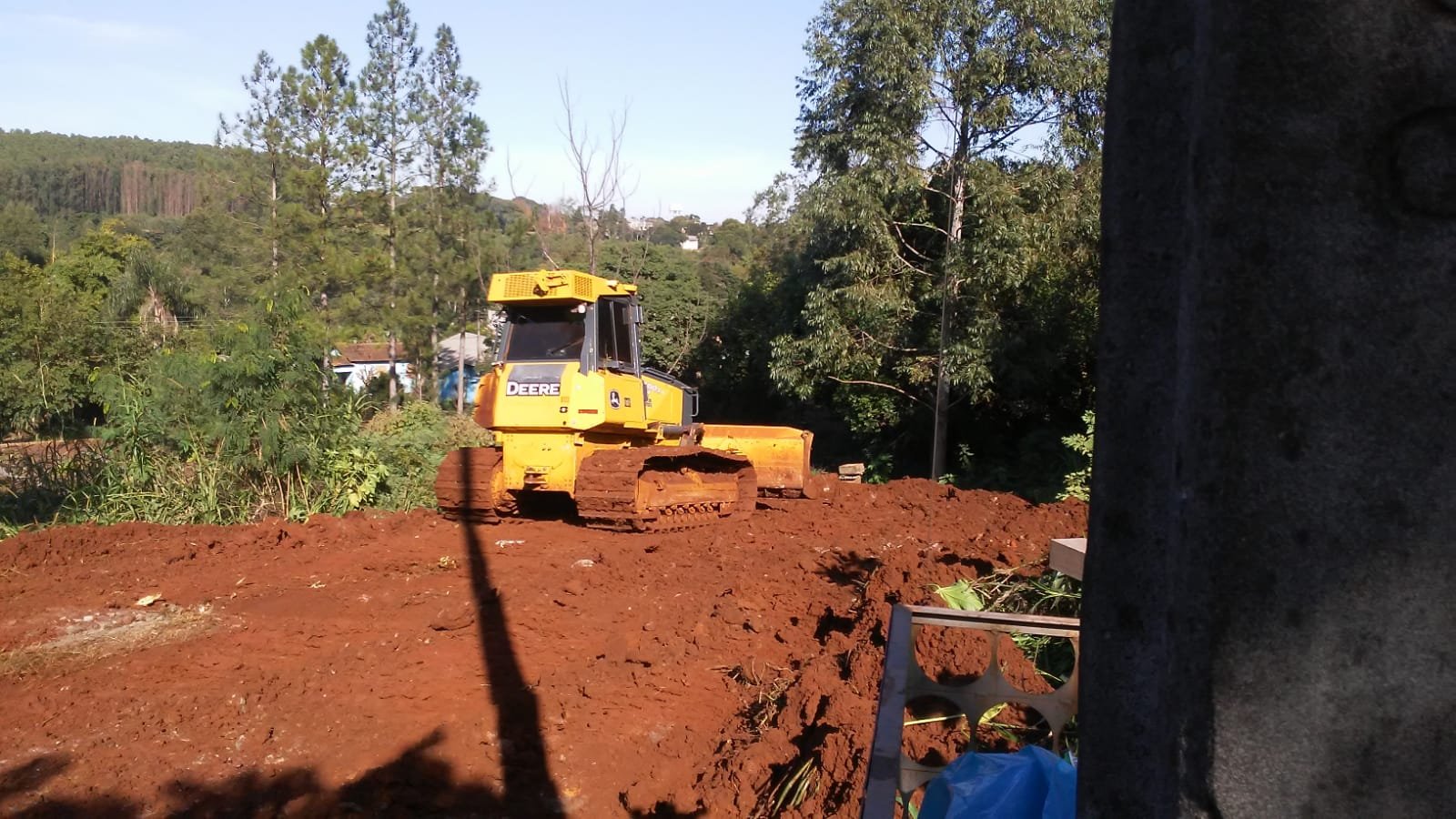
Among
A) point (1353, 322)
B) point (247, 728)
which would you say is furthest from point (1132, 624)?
point (247, 728)

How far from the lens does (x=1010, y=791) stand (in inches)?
72.3

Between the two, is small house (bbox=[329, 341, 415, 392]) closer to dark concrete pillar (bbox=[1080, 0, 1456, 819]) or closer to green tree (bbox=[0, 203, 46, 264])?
green tree (bbox=[0, 203, 46, 264])

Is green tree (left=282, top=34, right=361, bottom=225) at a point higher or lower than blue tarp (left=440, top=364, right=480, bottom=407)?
higher

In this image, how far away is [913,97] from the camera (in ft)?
55.5

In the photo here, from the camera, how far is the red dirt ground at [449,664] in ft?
17.1

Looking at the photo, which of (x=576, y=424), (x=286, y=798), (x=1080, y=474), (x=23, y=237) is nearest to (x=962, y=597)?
(x=286, y=798)

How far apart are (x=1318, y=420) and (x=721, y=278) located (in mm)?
34586

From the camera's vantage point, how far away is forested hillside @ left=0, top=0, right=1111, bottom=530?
12.6 metres

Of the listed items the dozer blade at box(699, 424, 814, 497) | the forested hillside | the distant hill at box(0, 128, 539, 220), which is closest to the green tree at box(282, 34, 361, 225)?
the forested hillside

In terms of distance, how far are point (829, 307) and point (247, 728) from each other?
1350 centimetres

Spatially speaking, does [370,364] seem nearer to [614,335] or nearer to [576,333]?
[614,335]

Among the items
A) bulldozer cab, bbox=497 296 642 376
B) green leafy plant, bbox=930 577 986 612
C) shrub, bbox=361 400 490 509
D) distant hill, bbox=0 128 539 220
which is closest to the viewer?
green leafy plant, bbox=930 577 986 612

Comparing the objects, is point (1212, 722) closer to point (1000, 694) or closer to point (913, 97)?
point (1000, 694)

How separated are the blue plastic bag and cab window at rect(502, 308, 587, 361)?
9.89 metres
